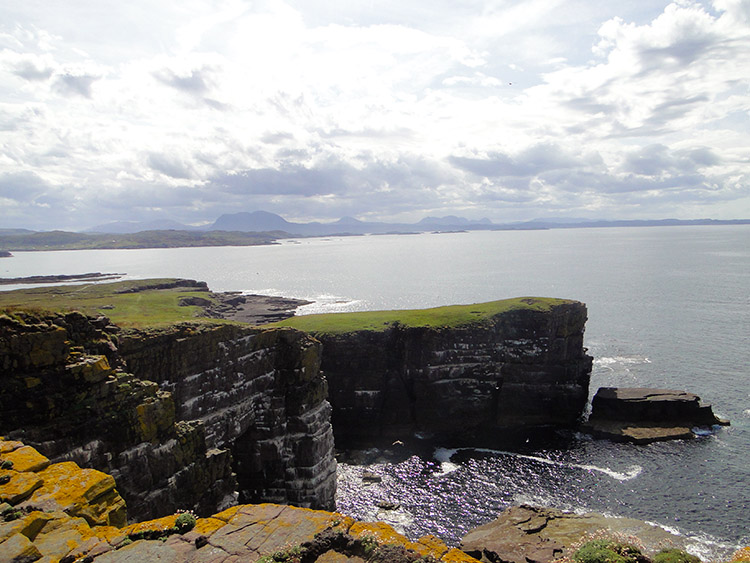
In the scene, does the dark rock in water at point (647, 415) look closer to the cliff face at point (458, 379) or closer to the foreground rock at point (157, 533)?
the cliff face at point (458, 379)

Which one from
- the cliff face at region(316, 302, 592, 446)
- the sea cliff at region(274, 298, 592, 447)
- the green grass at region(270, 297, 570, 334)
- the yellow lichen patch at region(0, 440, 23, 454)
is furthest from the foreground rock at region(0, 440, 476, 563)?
the green grass at region(270, 297, 570, 334)

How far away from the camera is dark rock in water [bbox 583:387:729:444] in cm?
5678

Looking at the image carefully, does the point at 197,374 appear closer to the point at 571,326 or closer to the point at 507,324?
the point at 507,324

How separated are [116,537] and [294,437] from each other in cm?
2727

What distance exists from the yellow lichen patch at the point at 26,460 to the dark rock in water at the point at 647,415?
195 feet

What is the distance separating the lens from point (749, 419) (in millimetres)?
58844

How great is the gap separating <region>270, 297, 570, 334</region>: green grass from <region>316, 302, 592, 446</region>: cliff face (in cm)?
112

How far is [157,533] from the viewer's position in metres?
13.6

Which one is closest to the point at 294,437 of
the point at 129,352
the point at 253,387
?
the point at 253,387

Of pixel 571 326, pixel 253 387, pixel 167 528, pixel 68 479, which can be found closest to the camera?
pixel 167 528

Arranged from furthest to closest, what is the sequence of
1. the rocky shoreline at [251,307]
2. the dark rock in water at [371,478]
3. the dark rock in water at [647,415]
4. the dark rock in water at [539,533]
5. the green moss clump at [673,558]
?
the rocky shoreline at [251,307] < the dark rock in water at [647,415] < the dark rock in water at [371,478] < the dark rock in water at [539,533] < the green moss clump at [673,558]

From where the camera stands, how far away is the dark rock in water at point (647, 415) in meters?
56.8

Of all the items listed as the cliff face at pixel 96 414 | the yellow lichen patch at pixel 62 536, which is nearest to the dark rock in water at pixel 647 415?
the cliff face at pixel 96 414

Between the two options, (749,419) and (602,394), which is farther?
(602,394)
